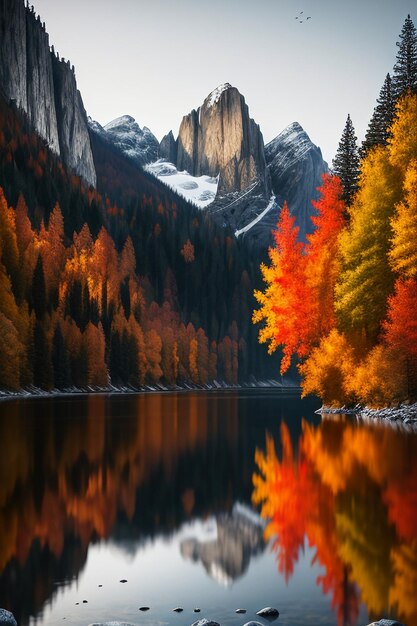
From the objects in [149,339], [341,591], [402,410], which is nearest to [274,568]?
[341,591]

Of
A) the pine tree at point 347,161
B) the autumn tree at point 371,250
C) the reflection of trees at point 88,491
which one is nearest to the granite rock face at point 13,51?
the pine tree at point 347,161

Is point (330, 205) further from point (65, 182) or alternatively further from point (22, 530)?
point (65, 182)

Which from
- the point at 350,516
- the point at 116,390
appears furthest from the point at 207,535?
the point at 116,390

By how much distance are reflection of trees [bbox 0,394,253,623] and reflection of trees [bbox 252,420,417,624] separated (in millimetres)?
1081

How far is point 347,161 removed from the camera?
4800 cm

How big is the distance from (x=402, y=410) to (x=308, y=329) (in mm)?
11205

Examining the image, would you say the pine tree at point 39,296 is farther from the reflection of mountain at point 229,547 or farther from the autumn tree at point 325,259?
the reflection of mountain at point 229,547

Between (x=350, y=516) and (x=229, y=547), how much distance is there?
2464 mm

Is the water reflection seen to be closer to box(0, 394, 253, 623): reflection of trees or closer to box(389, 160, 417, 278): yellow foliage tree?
box(0, 394, 253, 623): reflection of trees

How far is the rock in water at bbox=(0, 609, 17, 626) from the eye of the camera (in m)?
6.32

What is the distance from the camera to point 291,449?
69.4ft

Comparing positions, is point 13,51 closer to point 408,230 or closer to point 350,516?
point 408,230

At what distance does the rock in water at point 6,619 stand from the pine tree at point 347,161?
42.7 metres

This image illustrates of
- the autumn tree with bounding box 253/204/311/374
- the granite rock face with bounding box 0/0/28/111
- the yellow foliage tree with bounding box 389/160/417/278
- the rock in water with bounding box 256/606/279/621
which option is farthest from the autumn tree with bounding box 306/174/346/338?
the granite rock face with bounding box 0/0/28/111
